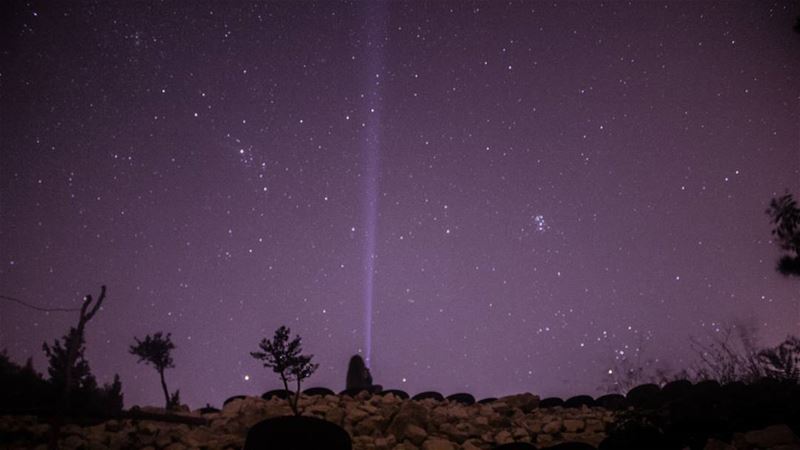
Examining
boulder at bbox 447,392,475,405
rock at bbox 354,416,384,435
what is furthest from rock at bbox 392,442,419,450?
boulder at bbox 447,392,475,405

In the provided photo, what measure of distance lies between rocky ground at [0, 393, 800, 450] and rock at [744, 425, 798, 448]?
14 mm

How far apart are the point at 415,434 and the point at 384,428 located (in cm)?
89

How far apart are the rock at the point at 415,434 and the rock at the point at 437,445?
0.64 feet

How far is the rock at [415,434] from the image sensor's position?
31.5 ft

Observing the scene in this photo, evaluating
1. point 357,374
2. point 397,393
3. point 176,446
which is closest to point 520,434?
point 397,393

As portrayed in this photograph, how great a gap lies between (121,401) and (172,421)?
8.09 meters

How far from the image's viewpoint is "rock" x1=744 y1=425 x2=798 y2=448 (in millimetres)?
8008

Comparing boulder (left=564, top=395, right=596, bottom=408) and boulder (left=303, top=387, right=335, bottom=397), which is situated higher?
boulder (left=303, top=387, right=335, bottom=397)

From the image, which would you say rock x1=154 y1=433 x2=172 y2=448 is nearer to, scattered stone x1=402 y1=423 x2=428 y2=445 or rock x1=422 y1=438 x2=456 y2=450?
scattered stone x1=402 y1=423 x2=428 y2=445

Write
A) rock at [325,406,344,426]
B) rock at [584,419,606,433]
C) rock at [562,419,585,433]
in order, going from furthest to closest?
1. rock at [325,406,344,426]
2. rock at [562,419,585,433]
3. rock at [584,419,606,433]

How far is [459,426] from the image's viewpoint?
1020 centimetres

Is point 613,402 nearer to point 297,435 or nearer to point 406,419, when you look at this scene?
point 406,419

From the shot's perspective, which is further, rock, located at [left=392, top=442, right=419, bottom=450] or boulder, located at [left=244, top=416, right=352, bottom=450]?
rock, located at [left=392, top=442, right=419, bottom=450]

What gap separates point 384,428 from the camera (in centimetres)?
1023
